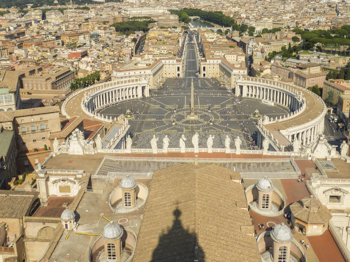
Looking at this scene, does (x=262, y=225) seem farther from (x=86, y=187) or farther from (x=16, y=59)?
(x=16, y=59)

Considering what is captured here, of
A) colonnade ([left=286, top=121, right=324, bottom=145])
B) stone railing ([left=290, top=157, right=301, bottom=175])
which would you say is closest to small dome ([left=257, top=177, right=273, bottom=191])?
stone railing ([left=290, top=157, right=301, bottom=175])

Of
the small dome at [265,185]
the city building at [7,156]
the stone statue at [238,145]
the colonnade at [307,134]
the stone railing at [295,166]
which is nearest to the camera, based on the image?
the small dome at [265,185]

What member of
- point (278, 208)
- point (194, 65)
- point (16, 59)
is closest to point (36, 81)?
point (16, 59)

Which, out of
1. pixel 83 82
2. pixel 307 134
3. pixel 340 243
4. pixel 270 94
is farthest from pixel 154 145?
pixel 83 82

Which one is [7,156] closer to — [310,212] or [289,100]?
[310,212]

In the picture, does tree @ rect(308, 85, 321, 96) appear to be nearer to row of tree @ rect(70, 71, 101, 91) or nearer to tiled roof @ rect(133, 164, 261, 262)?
row of tree @ rect(70, 71, 101, 91)

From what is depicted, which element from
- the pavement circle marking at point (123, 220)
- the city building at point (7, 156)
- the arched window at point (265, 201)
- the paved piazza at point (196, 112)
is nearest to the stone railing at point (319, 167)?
→ the arched window at point (265, 201)

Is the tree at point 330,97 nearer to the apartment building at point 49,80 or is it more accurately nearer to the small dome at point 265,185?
the small dome at point 265,185
